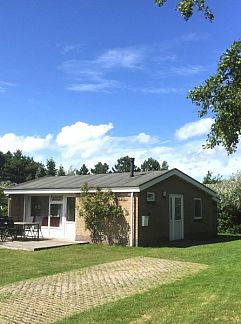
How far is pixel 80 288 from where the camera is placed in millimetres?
10617

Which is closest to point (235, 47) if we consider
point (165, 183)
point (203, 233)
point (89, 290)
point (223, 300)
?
point (223, 300)

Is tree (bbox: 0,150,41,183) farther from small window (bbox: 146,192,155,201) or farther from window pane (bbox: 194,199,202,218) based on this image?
small window (bbox: 146,192,155,201)

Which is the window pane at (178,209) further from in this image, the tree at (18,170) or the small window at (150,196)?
the tree at (18,170)

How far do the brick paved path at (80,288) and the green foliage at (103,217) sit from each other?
228 inches

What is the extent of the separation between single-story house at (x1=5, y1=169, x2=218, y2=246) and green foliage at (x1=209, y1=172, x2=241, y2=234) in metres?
2.36

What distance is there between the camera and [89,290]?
408 inches

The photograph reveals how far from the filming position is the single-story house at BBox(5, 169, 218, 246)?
20.5 metres

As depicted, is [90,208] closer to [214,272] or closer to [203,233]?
Answer: [203,233]

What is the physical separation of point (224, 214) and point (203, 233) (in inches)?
191

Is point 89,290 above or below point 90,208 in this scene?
below

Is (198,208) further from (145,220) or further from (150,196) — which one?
(145,220)

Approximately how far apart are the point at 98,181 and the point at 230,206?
34.3ft

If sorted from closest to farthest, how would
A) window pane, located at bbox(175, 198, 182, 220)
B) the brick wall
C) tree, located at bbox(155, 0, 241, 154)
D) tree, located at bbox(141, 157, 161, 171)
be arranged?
tree, located at bbox(155, 0, 241, 154), window pane, located at bbox(175, 198, 182, 220), the brick wall, tree, located at bbox(141, 157, 161, 171)

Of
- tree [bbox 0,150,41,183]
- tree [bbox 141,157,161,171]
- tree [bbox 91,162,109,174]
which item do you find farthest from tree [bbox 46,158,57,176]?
tree [bbox 141,157,161,171]
